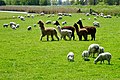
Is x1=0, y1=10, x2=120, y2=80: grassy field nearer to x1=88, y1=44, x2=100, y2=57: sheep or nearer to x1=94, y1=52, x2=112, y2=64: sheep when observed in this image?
x1=94, y1=52, x2=112, y2=64: sheep

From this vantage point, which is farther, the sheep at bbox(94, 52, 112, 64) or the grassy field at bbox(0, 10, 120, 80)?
the sheep at bbox(94, 52, 112, 64)

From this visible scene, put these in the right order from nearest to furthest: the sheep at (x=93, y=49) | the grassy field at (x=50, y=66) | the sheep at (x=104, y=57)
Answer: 1. the grassy field at (x=50, y=66)
2. the sheep at (x=104, y=57)
3. the sheep at (x=93, y=49)

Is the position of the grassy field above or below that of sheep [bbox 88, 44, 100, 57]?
below

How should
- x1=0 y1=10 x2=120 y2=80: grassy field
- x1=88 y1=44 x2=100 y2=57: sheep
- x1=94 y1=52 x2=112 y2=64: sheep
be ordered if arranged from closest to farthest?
x1=0 y1=10 x2=120 y2=80: grassy field
x1=94 y1=52 x2=112 y2=64: sheep
x1=88 y1=44 x2=100 y2=57: sheep

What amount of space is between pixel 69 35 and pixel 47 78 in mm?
14007

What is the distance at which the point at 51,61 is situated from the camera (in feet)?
57.5

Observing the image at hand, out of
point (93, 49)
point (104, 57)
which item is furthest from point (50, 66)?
point (93, 49)

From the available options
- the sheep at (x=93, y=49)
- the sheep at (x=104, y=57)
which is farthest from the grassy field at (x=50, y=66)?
the sheep at (x=93, y=49)

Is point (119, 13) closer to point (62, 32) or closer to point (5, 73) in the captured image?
→ point (62, 32)

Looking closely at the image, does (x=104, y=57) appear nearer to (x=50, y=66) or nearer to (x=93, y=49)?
(x=93, y=49)

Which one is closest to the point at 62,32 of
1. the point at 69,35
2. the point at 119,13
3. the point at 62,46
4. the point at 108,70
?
the point at 69,35

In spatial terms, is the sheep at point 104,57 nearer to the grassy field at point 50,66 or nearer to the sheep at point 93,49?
the grassy field at point 50,66

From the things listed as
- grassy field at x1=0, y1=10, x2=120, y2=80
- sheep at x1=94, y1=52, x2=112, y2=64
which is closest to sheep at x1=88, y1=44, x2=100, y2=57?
grassy field at x1=0, y1=10, x2=120, y2=80

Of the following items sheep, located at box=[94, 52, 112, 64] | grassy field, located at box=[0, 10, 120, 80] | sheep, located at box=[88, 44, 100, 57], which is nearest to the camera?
grassy field, located at box=[0, 10, 120, 80]
